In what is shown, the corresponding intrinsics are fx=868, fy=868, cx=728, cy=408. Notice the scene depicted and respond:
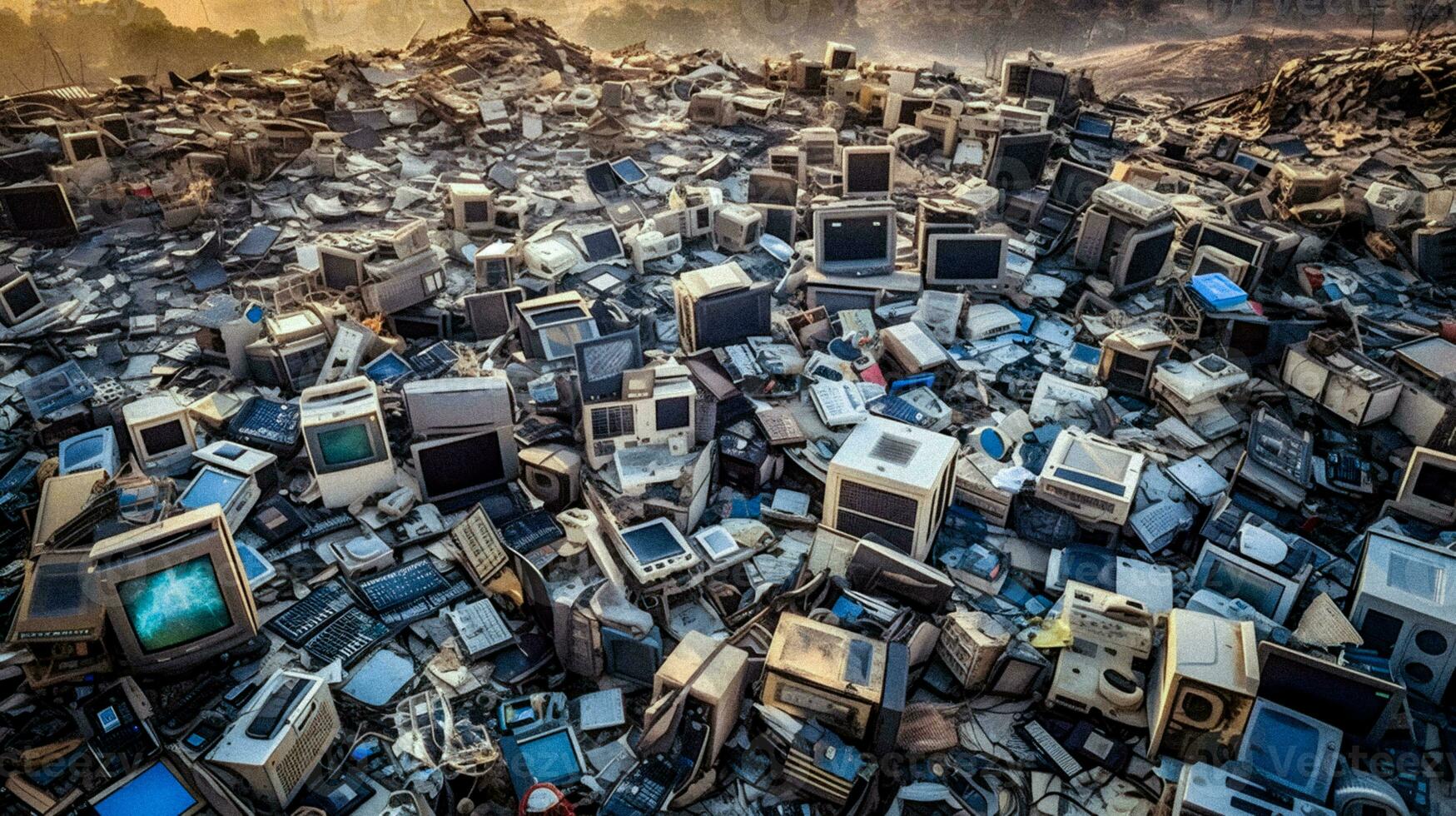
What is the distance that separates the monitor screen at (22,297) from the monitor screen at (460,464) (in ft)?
16.0

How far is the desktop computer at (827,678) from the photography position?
4.12 m

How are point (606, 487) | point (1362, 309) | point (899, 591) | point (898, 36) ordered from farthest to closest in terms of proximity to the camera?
1. point (898, 36)
2. point (1362, 309)
3. point (606, 487)
4. point (899, 591)

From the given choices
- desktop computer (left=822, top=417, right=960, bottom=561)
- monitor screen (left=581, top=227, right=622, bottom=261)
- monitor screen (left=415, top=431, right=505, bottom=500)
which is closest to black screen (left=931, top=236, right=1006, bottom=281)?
desktop computer (left=822, top=417, right=960, bottom=561)

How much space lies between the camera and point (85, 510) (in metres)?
4.78

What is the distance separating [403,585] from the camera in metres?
5.23

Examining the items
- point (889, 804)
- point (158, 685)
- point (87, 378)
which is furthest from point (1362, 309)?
point (87, 378)

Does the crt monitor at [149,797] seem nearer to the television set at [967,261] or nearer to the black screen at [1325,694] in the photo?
the black screen at [1325,694]

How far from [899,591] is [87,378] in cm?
651

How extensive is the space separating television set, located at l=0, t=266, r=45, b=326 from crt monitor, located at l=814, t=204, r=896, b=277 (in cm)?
713

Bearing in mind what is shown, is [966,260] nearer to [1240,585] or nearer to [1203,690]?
[1240,585]

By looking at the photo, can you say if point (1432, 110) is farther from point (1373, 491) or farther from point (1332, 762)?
point (1332, 762)

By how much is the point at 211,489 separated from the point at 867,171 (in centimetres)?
682

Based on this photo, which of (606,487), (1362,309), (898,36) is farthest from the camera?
(898,36)

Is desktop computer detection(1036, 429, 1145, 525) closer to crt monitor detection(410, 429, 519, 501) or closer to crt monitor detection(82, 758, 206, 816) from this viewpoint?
crt monitor detection(410, 429, 519, 501)
